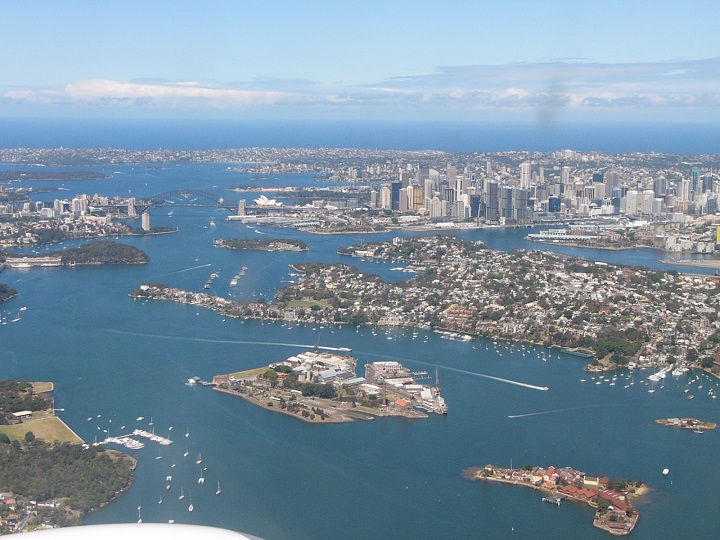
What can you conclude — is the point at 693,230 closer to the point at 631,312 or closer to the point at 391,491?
the point at 631,312

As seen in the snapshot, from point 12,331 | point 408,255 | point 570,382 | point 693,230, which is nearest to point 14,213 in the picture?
point 408,255

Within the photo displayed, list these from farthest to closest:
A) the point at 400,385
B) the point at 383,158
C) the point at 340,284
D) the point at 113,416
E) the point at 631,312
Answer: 1. the point at 383,158
2. the point at 340,284
3. the point at 631,312
4. the point at 400,385
5. the point at 113,416

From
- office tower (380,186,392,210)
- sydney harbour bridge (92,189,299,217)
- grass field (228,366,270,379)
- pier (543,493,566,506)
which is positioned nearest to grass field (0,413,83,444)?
grass field (228,366,270,379)

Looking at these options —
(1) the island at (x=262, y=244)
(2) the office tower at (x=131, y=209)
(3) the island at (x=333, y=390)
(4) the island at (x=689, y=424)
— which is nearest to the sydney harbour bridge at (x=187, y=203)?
(2) the office tower at (x=131, y=209)

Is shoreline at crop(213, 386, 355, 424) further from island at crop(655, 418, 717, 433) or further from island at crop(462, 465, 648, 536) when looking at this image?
island at crop(655, 418, 717, 433)

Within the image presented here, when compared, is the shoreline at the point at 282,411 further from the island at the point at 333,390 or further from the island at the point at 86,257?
the island at the point at 86,257

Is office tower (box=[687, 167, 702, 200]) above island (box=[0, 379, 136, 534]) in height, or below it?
above

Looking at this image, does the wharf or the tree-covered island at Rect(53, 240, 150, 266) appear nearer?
the wharf
